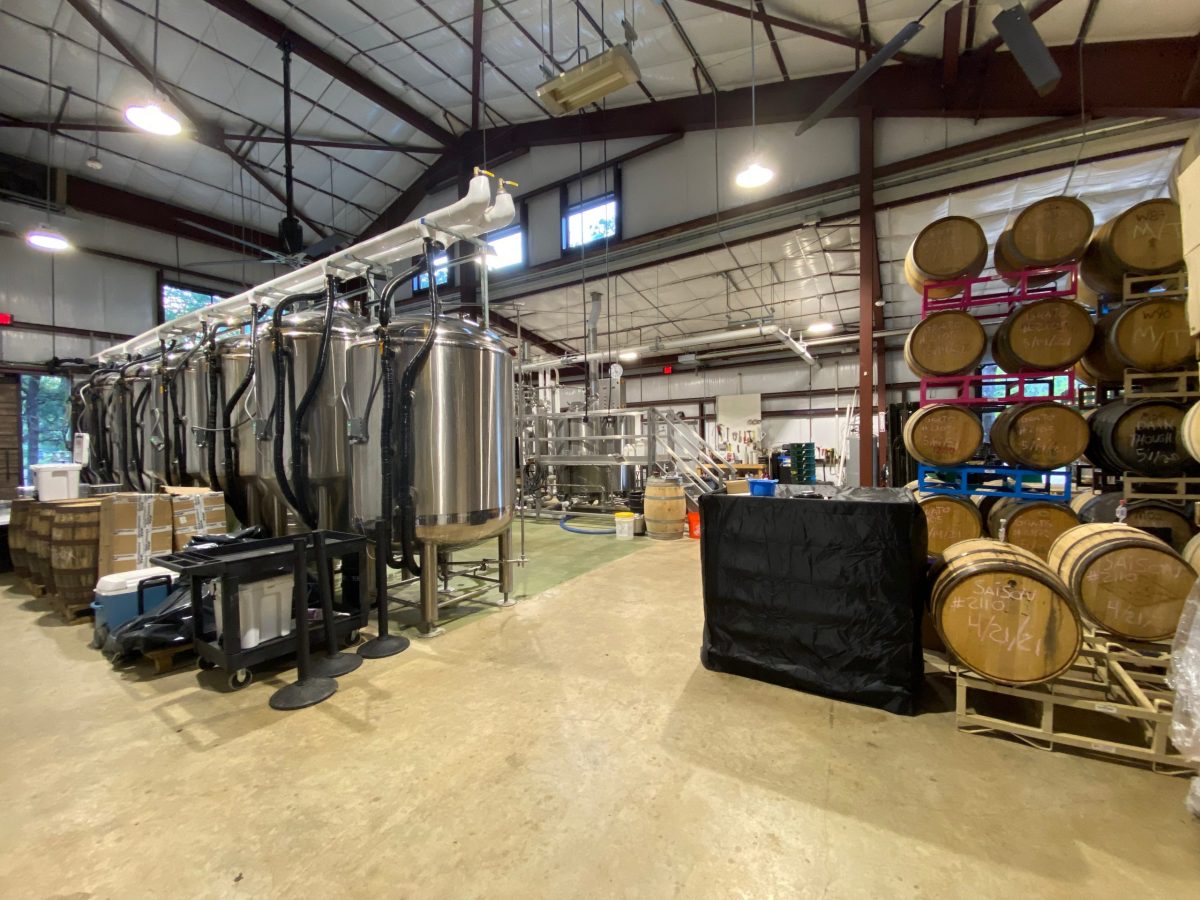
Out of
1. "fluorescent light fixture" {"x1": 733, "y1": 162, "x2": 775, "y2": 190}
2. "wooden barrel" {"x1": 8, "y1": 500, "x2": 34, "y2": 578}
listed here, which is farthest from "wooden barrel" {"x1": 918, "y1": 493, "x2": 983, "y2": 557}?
"wooden barrel" {"x1": 8, "y1": 500, "x2": 34, "y2": 578}

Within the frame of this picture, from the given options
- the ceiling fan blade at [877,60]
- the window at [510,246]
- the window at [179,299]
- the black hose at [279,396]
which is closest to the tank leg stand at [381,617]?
the black hose at [279,396]

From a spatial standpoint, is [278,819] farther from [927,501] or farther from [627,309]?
[627,309]

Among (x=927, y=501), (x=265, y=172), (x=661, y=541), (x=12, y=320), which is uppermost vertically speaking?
(x=265, y=172)

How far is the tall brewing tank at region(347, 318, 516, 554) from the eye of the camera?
328cm

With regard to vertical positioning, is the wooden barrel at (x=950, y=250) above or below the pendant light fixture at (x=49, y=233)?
below

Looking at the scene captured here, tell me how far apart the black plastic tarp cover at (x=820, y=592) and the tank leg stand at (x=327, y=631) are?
85.3 inches

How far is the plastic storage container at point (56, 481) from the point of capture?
419 centimetres

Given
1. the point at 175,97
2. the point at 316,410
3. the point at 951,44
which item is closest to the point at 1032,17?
the point at 951,44

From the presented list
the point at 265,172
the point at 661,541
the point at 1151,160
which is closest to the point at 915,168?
the point at 1151,160

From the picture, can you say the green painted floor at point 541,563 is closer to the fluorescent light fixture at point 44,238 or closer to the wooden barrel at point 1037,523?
the wooden barrel at point 1037,523

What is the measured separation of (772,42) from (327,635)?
810 cm

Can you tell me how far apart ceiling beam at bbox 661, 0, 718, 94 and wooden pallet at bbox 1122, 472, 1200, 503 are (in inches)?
256

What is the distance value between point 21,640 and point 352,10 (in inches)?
309

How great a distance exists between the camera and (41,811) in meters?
1.69
